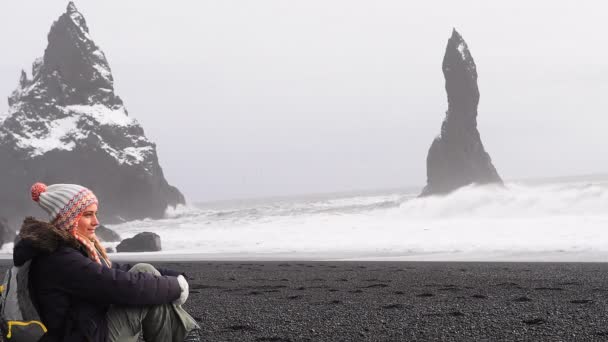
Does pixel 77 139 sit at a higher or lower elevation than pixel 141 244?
higher

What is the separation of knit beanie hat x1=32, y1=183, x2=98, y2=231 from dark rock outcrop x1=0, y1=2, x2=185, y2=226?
77845mm

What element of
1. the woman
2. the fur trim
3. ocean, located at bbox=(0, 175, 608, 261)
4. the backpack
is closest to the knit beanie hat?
the woman

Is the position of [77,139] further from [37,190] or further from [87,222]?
[87,222]

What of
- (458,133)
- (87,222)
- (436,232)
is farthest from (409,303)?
(458,133)

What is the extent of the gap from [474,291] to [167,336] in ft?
24.1

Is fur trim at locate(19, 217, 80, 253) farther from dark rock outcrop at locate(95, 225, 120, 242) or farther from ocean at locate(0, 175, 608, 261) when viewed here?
dark rock outcrop at locate(95, 225, 120, 242)

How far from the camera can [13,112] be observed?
88.6m

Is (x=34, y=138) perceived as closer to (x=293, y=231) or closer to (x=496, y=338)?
(x=293, y=231)

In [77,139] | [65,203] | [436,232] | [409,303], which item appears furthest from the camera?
[77,139]

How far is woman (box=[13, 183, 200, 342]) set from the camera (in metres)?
3.87

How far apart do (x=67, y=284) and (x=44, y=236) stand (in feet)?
1.01

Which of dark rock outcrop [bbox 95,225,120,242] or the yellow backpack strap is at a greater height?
dark rock outcrop [bbox 95,225,120,242]

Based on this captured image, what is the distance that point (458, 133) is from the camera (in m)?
79.1

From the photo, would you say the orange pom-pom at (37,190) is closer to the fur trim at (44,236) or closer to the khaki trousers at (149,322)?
the fur trim at (44,236)
